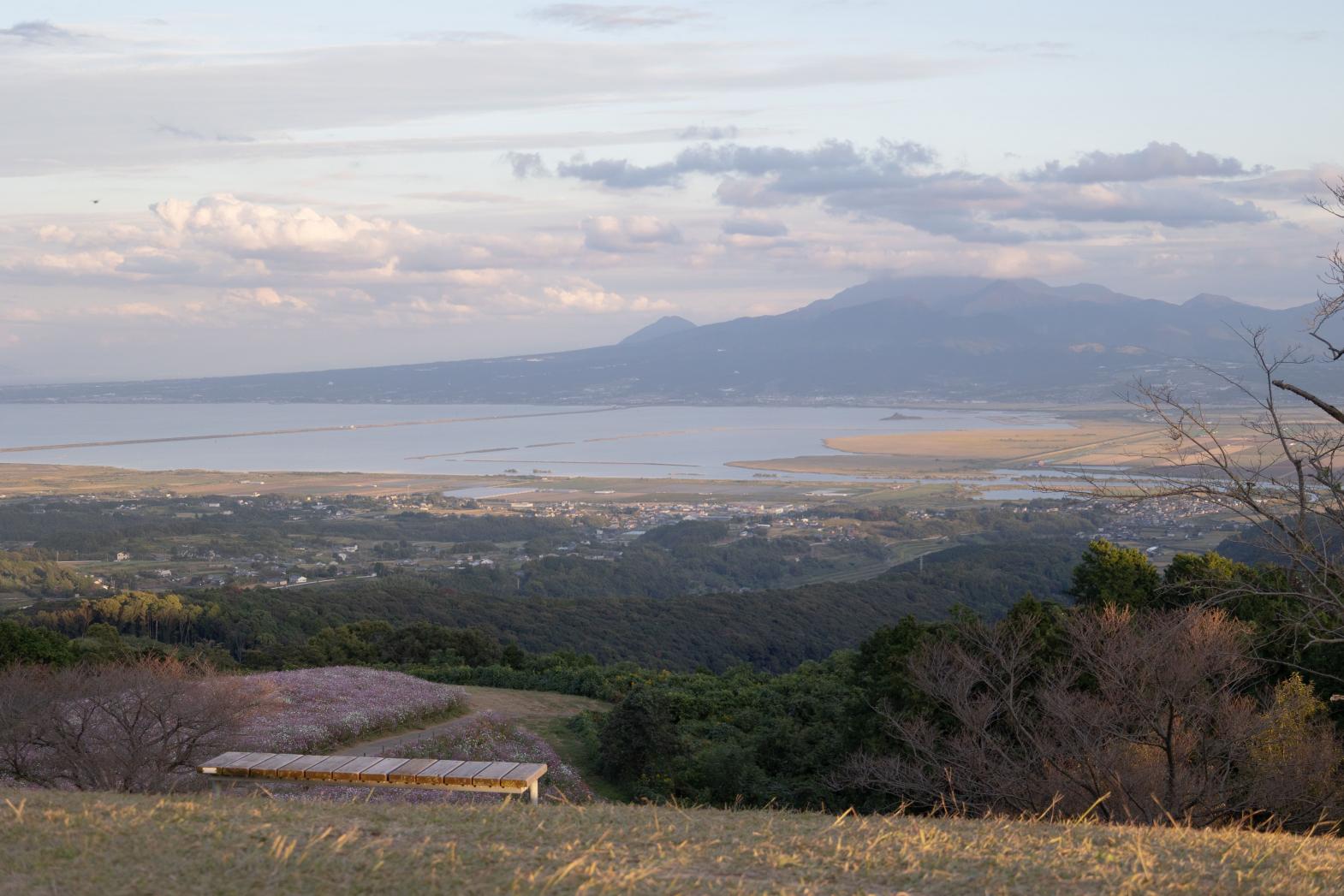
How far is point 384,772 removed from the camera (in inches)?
358

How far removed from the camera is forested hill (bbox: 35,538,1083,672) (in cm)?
3175

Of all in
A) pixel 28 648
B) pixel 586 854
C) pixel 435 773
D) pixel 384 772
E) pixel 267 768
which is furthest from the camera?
pixel 28 648

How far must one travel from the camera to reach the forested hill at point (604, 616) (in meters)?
31.8

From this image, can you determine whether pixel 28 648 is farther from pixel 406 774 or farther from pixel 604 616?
pixel 604 616

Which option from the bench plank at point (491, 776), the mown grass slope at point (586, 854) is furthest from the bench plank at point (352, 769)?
the mown grass slope at point (586, 854)

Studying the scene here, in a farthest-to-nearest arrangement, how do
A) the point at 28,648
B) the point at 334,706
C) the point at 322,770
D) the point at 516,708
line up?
the point at 516,708, the point at 28,648, the point at 334,706, the point at 322,770

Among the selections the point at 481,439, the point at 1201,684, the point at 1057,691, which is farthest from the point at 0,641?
the point at 481,439

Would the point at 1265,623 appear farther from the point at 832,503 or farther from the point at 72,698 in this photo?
the point at 832,503

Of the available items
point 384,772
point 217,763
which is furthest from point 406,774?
point 217,763

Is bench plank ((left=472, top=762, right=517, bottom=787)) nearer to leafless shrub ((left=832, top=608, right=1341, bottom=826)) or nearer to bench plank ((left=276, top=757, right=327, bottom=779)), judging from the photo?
bench plank ((left=276, top=757, right=327, bottom=779))

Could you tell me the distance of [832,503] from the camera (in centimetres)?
7200

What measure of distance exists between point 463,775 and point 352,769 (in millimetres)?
1005

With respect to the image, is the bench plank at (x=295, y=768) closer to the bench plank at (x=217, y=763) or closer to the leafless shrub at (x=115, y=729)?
the bench plank at (x=217, y=763)

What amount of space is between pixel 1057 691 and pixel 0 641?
1496 cm
